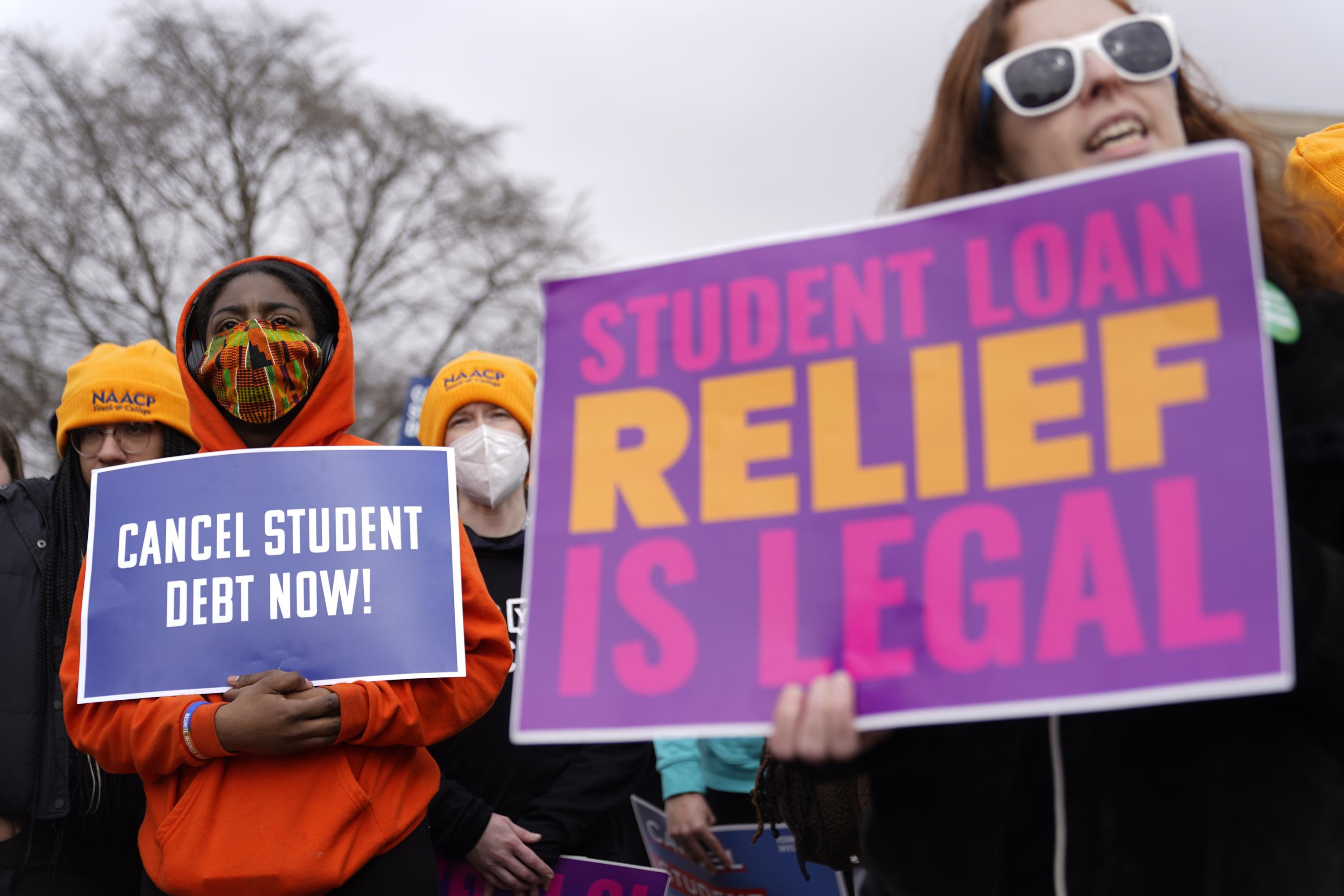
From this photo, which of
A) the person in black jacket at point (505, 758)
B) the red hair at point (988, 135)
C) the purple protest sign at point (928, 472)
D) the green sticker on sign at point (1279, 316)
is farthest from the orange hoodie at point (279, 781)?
the green sticker on sign at point (1279, 316)

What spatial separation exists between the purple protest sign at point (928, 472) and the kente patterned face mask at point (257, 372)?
118 cm

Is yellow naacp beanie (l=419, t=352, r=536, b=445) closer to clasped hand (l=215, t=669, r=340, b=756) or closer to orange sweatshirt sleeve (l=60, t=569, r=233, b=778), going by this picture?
orange sweatshirt sleeve (l=60, t=569, r=233, b=778)

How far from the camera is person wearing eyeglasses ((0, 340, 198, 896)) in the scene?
3.14 meters

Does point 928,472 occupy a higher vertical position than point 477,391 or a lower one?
lower

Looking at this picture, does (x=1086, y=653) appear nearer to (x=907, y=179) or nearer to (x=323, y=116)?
(x=907, y=179)

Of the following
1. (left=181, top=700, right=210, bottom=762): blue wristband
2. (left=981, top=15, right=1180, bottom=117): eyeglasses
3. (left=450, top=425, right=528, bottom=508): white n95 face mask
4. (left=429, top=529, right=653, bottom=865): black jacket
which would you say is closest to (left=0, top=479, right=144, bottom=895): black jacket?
(left=429, top=529, right=653, bottom=865): black jacket

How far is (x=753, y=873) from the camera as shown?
340 cm

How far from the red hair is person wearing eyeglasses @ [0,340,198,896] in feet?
7.86

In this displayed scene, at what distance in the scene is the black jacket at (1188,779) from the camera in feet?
4.53

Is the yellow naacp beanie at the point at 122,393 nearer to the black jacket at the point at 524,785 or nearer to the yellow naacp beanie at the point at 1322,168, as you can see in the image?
the black jacket at the point at 524,785

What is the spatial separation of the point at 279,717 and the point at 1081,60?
181cm

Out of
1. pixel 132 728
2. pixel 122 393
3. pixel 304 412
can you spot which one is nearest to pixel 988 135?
pixel 304 412

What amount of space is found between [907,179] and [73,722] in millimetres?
2018

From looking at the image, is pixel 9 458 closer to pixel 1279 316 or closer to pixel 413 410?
pixel 1279 316
